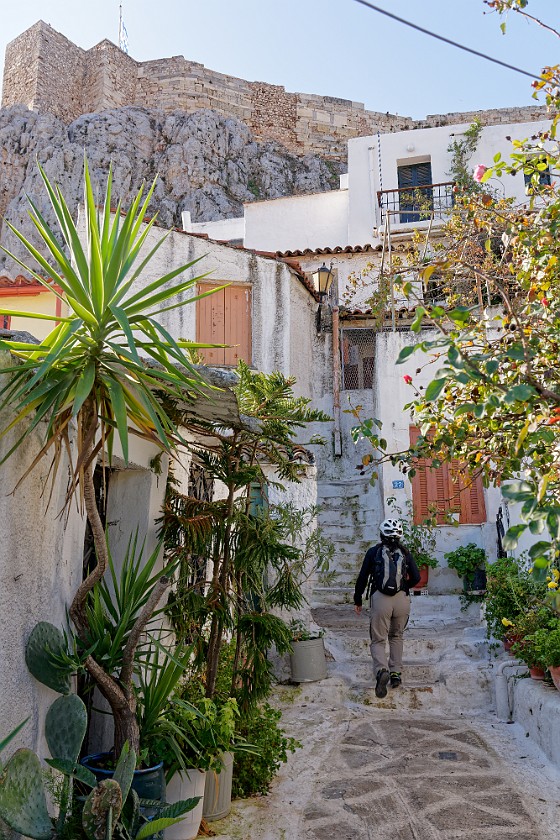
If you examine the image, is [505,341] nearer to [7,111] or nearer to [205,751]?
[205,751]

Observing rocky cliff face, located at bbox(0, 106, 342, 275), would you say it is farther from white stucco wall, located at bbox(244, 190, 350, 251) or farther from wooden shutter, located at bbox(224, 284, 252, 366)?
wooden shutter, located at bbox(224, 284, 252, 366)

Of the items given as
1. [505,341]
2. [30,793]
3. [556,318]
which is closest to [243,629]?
[30,793]

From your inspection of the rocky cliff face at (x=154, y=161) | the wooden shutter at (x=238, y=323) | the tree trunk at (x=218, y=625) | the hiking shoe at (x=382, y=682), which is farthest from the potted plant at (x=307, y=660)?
the rocky cliff face at (x=154, y=161)

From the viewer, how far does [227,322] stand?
1375cm

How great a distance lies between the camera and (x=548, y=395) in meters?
2.79

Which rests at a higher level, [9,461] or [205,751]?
[9,461]

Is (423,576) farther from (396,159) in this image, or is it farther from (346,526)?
(396,159)


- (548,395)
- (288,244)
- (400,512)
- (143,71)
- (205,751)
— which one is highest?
(143,71)

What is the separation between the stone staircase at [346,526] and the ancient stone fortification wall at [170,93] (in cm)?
2377

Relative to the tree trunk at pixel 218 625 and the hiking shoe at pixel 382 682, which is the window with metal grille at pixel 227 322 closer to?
the hiking shoe at pixel 382 682

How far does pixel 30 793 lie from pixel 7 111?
1241 inches

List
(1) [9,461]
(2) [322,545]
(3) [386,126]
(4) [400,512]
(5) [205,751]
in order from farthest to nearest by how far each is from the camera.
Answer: (3) [386,126]
(4) [400,512]
(2) [322,545]
(5) [205,751]
(1) [9,461]

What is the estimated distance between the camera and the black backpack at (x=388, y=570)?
23.8 feet

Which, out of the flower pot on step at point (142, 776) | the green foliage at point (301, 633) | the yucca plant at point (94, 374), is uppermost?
the yucca plant at point (94, 374)
